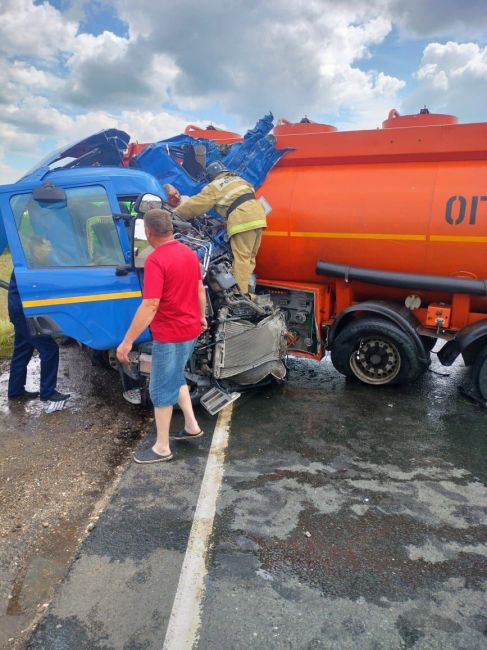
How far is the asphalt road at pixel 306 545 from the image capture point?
2.18m

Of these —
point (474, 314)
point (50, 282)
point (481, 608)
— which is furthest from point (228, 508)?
point (474, 314)

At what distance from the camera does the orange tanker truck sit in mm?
4512

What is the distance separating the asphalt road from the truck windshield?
1839 mm

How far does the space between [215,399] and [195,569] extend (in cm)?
198

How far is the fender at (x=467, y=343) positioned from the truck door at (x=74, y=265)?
3090 mm

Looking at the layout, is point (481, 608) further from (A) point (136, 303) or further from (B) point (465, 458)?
(A) point (136, 303)

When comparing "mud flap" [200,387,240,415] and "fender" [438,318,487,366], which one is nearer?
"mud flap" [200,387,240,415]

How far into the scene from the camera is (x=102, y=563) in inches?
102

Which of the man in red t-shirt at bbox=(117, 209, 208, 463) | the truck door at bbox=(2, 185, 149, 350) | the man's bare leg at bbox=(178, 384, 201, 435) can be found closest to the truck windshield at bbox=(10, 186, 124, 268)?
the truck door at bbox=(2, 185, 149, 350)

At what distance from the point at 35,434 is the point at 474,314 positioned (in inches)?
170

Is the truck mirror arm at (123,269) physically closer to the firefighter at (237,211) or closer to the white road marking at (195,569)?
the firefighter at (237,211)

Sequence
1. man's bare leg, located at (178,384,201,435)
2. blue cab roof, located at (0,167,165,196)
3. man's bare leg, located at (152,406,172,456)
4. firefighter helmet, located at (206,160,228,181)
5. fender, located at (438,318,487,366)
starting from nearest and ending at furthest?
man's bare leg, located at (152,406,172,456), man's bare leg, located at (178,384,201,435), blue cab roof, located at (0,167,165,196), fender, located at (438,318,487,366), firefighter helmet, located at (206,160,228,181)

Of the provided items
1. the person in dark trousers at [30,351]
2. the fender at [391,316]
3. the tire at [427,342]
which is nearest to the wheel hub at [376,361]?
the fender at [391,316]

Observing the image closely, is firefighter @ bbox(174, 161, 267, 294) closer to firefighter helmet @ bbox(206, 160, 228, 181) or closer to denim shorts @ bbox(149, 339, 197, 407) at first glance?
firefighter helmet @ bbox(206, 160, 228, 181)
